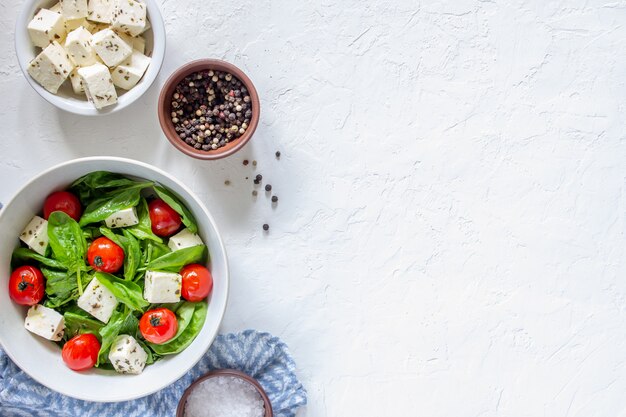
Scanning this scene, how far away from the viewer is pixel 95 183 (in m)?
1.65

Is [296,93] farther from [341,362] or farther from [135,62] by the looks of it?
[341,362]

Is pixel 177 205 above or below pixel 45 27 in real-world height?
below

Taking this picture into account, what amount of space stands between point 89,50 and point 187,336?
68 centimetres

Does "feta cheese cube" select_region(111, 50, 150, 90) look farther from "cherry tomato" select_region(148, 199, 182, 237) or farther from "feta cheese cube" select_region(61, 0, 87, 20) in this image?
"cherry tomato" select_region(148, 199, 182, 237)

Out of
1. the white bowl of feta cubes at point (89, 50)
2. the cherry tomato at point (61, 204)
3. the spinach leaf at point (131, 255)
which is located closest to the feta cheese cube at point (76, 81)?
the white bowl of feta cubes at point (89, 50)

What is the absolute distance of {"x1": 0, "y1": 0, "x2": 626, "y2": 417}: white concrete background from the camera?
1.82 m

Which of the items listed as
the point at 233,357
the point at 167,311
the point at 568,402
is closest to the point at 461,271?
the point at 568,402

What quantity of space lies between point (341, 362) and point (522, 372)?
471 millimetres

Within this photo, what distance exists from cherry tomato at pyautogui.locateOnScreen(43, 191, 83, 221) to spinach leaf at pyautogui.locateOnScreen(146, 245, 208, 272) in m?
0.21

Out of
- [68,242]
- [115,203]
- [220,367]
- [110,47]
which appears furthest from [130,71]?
[220,367]

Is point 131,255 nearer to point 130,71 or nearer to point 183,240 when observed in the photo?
point 183,240

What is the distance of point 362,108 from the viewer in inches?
72.5

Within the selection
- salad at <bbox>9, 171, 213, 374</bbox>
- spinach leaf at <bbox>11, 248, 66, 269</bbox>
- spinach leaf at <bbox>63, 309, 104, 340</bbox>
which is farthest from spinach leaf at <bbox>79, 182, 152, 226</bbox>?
spinach leaf at <bbox>63, 309, 104, 340</bbox>

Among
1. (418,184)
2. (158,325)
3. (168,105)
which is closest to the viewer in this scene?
(158,325)
